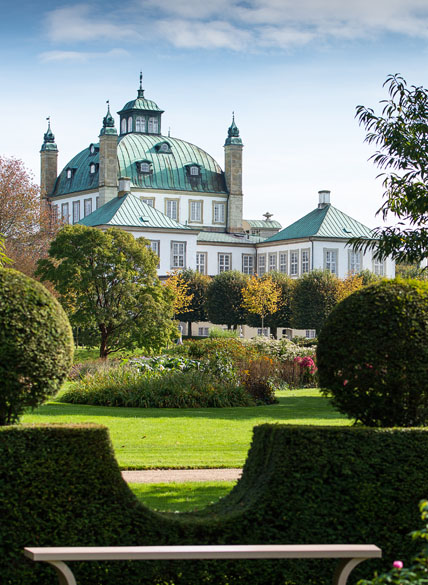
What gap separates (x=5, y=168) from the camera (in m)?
51.1

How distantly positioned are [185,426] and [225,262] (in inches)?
2572

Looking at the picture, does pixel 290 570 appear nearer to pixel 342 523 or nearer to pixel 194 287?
pixel 342 523

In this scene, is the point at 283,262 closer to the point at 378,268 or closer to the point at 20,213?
the point at 378,268

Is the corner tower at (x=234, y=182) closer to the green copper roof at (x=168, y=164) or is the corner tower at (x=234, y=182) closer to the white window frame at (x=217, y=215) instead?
the white window frame at (x=217, y=215)

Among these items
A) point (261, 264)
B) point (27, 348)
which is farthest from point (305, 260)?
point (27, 348)

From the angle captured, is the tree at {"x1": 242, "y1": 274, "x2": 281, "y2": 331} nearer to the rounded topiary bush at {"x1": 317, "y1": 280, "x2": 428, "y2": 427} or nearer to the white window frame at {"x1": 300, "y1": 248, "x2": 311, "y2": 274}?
the white window frame at {"x1": 300, "y1": 248, "x2": 311, "y2": 274}

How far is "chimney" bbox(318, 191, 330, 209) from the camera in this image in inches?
3019

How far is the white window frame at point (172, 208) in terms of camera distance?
85.3m

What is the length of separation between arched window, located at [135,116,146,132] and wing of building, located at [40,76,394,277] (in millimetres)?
101

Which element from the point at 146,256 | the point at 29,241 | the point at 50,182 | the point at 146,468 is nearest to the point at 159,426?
the point at 146,468

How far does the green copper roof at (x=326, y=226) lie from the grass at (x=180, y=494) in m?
63.5

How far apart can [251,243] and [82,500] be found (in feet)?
248

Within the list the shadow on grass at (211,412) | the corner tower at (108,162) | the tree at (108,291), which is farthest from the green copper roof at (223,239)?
the shadow on grass at (211,412)

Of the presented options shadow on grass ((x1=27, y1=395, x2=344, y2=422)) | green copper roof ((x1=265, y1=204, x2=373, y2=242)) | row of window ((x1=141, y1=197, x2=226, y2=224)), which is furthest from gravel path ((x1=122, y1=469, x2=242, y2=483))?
row of window ((x1=141, y1=197, x2=226, y2=224))
